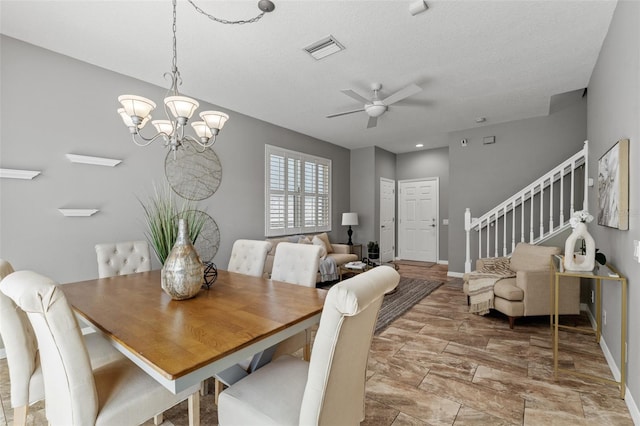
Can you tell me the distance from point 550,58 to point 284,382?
3739mm

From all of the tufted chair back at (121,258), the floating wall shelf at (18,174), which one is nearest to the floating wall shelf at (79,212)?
the floating wall shelf at (18,174)

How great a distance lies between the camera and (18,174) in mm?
2551

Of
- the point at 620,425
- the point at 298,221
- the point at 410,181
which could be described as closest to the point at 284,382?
the point at 620,425

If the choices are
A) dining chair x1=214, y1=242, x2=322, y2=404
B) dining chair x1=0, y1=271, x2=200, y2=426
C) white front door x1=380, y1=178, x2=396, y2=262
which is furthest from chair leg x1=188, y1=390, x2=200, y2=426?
white front door x1=380, y1=178, x2=396, y2=262

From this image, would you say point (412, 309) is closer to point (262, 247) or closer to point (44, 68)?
point (262, 247)

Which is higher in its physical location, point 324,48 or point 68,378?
point 324,48

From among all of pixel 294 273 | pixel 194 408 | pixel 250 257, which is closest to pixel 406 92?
pixel 294 273

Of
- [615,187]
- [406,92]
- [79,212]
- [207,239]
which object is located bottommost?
[207,239]

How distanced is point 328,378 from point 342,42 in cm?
263

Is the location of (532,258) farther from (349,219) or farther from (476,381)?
(349,219)

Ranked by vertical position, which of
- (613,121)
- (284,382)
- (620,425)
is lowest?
(620,425)

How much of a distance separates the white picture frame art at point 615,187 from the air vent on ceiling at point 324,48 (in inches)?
88.9

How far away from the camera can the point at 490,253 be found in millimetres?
4961

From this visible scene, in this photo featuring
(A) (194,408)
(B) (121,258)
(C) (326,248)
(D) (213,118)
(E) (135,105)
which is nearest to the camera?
(A) (194,408)
